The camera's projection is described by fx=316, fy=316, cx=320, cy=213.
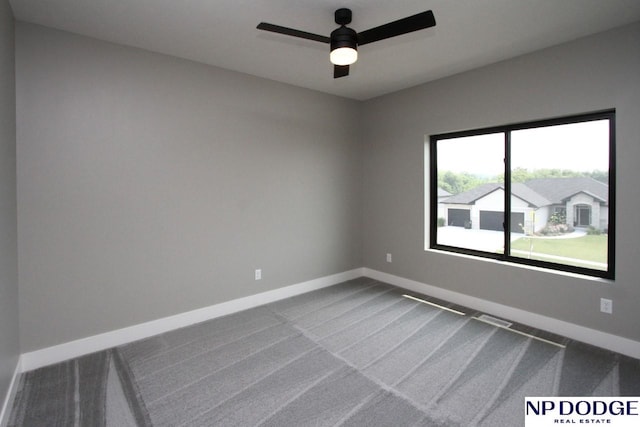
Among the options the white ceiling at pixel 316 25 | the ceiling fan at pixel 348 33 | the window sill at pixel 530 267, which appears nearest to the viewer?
the ceiling fan at pixel 348 33

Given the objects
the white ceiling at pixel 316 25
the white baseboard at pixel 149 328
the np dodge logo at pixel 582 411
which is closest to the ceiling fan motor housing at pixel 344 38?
the white ceiling at pixel 316 25

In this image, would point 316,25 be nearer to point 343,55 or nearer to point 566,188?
point 343,55

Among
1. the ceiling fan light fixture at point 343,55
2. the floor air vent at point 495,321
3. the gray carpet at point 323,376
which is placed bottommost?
the gray carpet at point 323,376

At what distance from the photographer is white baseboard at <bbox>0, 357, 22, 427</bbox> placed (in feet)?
6.07

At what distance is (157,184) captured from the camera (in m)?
2.98

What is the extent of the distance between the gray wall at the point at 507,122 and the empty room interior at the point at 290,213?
19 mm

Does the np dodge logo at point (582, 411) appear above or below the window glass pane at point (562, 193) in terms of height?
below

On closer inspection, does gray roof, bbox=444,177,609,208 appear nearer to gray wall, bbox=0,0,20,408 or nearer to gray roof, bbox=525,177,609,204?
gray roof, bbox=525,177,609,204

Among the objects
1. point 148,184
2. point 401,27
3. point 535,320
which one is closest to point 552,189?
point 535,320

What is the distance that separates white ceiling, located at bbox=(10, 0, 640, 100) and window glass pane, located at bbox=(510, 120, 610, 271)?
33.9 inches

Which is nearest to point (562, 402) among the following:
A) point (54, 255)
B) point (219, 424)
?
point (219, 424)

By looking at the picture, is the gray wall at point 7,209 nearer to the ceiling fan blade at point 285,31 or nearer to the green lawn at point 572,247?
the ceiling fan blade at point 285,31

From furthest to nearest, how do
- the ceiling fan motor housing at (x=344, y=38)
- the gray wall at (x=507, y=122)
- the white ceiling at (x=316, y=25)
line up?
the gray wall at (x=507, y=122) < the white ceiling at (x=316, y=25) < the ceiling fan motor housing at (x=344, y=38)

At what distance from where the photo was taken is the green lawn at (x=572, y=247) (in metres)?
2.80
